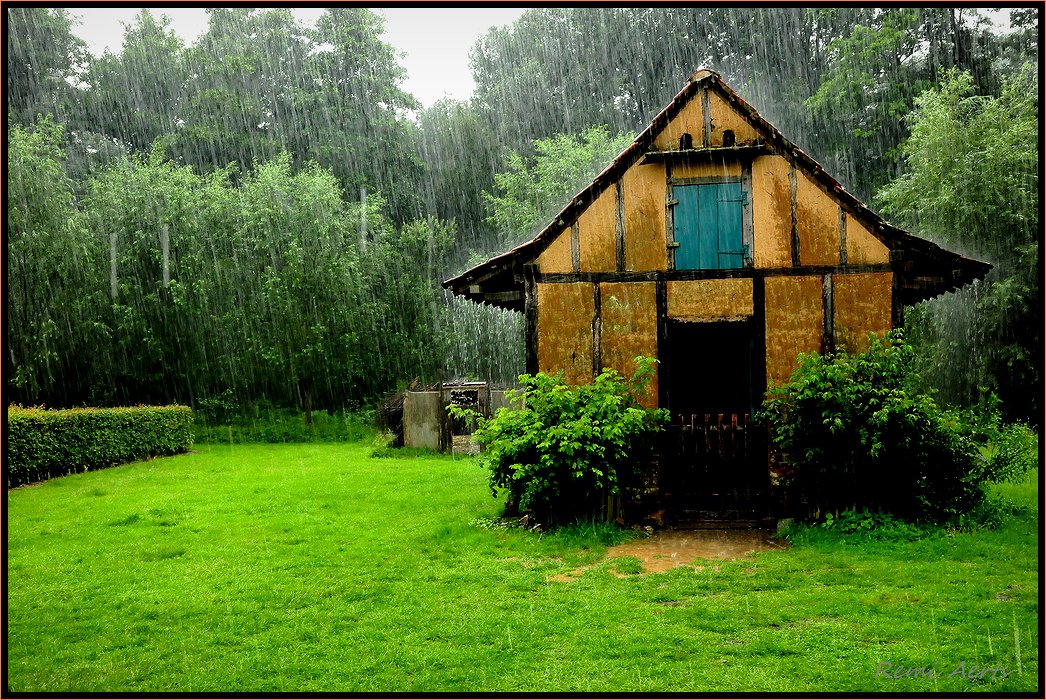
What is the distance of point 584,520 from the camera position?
10219mm

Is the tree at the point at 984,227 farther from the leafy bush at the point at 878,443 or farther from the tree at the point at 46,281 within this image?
the tree at the point at 46,281

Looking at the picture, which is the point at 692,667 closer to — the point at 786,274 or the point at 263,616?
the point at 263,616

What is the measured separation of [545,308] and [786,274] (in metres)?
3.39

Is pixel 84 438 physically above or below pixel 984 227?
below

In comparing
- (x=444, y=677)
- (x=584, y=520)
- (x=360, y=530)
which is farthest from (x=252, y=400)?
(x=444, y=677)

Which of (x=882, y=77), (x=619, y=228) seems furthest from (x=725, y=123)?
(x=882, y=77)

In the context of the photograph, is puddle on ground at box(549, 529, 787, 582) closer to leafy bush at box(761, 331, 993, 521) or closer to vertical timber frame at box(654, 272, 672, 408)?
leafy bush at box(761, 331, 993, 521)

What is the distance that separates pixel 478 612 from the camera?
7.02m

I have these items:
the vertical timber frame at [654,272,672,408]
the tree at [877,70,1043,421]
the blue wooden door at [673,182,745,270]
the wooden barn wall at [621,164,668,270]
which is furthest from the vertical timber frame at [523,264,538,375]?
the tree at [877,70,1043,421]

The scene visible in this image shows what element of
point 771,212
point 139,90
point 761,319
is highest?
point 139,90

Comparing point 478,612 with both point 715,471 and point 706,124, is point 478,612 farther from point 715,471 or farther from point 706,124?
point 706,124

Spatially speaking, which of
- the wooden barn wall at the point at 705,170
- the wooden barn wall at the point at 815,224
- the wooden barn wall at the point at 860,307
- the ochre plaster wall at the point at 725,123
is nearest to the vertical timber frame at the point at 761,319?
the wooden barn wall at the point at 815,224

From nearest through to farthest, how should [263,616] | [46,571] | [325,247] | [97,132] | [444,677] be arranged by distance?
[444,677] → [263,616] → [46,571] → [325,247] → [97,132]

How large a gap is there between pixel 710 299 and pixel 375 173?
3396cm
